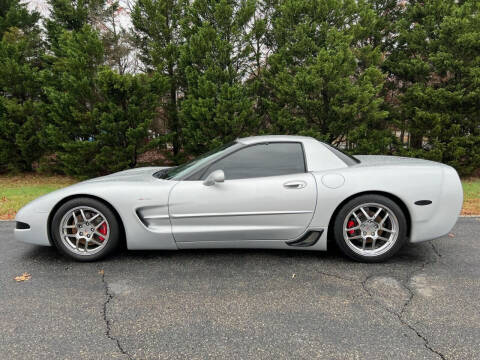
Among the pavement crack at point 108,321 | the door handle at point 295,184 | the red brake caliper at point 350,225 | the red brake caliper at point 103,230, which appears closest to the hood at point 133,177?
the red brake caliper at point 103,230

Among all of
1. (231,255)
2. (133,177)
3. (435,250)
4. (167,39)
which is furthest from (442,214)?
(167,39)

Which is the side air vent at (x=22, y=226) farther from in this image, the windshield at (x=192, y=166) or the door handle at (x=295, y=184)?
the door handle at (x=295, y=184)

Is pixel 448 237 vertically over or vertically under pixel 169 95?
under

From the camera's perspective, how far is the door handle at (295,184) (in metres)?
3.39

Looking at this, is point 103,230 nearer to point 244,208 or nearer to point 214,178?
point 214,178

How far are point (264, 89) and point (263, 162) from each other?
6600 millimetres

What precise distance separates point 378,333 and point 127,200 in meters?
2.53

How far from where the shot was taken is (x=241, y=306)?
8.66 feet

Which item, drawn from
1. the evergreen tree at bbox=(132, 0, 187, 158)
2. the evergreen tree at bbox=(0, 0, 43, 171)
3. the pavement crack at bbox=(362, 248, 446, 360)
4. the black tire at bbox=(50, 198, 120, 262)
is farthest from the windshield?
the evergreen tree at bbox=(0, 0, 43, 171)

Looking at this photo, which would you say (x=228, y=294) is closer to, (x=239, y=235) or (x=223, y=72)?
(x=239, y=235)

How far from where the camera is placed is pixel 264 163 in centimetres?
355

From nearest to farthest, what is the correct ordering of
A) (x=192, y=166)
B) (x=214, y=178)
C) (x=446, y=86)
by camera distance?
(x=214, y=178)
(x=192, y=166)
(x=446, y=86)

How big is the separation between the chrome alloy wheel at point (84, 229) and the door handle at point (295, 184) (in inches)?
74.3

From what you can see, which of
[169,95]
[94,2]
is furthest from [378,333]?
[94,2]
